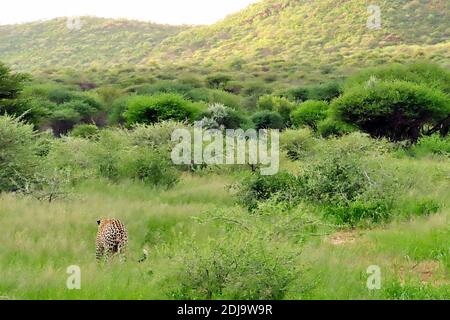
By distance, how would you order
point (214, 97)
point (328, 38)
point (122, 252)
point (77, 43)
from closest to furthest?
point (122, 252) < point (214, 97) < point (328, 38) < point (77, 43)

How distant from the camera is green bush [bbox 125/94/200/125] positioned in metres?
26.3

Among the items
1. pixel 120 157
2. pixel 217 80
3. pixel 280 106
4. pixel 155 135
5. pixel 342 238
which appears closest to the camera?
pixel 342 238

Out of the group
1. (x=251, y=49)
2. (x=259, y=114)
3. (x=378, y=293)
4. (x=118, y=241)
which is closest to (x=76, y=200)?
(x=118, y=241)

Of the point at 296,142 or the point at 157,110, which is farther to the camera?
the point at 157,110

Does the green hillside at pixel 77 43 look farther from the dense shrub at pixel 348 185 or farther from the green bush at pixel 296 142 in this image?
the dense shrub at pixel 348 185

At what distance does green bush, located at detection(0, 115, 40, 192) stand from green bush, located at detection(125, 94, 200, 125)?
13.3m

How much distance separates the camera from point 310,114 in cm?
3031

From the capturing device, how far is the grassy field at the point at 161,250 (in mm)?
5938

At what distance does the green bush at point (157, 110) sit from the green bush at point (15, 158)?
13312 mm

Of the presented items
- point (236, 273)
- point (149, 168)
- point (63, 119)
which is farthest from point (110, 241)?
point (63, 119)

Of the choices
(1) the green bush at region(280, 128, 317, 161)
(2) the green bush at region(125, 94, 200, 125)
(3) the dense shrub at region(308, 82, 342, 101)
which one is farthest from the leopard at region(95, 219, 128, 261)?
(3) the dense shrub at region(308, 82, 342, 101)

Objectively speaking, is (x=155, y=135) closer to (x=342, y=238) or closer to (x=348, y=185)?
(x=348, y=185)

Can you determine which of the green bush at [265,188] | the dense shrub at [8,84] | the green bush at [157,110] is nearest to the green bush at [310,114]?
the green bush at [157,110]

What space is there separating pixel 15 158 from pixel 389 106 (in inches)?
594
